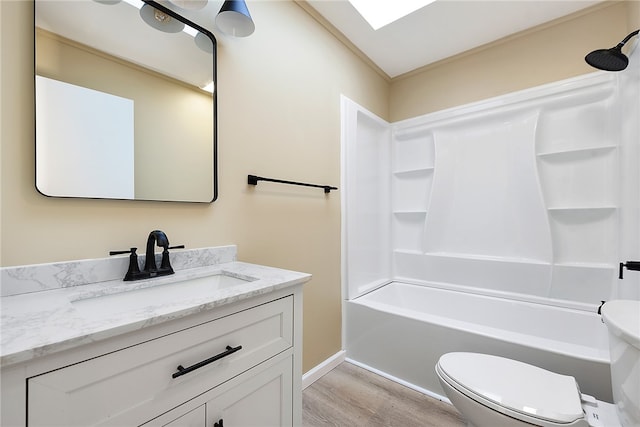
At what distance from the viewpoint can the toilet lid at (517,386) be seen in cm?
105

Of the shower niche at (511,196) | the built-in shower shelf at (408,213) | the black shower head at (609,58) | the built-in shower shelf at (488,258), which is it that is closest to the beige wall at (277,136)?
the shower niche at (511,196)

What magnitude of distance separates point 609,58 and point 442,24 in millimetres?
1067

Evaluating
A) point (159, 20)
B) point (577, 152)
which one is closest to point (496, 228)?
point (577, 152)

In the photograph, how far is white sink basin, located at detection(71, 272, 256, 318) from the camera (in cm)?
84

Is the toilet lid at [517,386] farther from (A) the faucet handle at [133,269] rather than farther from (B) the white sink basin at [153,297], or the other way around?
(A) the faucet handle at [133,269]

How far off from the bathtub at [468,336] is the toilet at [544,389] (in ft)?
0.82

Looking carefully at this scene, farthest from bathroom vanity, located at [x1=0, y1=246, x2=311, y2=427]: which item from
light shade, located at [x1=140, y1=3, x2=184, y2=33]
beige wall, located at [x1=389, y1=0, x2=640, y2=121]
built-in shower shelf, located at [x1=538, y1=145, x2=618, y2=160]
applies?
beige wall, located at [x1=389, y1=0, x2=640, y2=121]

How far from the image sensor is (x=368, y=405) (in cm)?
170

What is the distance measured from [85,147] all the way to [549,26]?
3.06 m

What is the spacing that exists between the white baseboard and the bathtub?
9 centimetres

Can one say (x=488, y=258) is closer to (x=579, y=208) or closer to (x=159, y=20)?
(x=579, y=208)

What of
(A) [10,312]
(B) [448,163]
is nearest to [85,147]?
(A) [10,312]

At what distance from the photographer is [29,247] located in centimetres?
88

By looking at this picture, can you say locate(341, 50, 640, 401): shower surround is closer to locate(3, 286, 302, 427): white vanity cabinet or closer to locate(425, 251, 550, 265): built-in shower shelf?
locate(425, 251, 550, 265): built-in shower shelf
